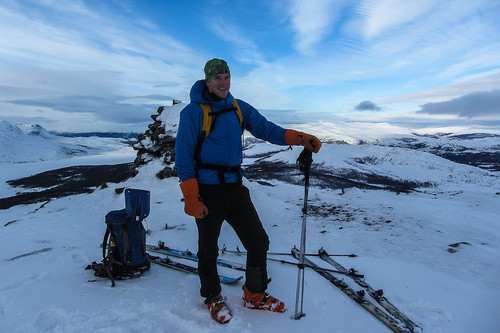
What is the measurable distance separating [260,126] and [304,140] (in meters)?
0.69

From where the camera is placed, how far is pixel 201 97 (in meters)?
3.38

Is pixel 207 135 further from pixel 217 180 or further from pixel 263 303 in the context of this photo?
pixel 263 303

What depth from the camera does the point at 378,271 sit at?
5492 millimetres

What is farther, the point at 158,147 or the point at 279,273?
the point at 158,147

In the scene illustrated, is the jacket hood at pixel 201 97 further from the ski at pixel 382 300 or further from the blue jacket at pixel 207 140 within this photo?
the ski at pixel 382 300

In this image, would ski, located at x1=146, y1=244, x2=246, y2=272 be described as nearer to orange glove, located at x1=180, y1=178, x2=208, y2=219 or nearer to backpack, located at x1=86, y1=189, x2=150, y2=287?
backpack, located at x1=86, y1=189, x2=150, y2=287

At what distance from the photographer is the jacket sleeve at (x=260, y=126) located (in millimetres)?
3851

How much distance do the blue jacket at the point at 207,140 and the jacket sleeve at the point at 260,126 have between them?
324mm

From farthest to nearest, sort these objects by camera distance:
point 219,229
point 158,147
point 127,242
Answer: point 158,147, point 127,242, point 219,229

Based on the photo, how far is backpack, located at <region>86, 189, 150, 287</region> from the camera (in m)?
4.55

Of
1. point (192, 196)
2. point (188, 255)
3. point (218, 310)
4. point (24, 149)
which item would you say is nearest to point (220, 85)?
point (192, 196)

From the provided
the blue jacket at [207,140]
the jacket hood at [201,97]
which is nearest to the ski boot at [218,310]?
the blue jacket at [207,140]

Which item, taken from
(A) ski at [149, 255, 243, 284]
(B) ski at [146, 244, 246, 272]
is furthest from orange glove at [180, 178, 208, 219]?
(B) ski at [146, 244, 246, 272]

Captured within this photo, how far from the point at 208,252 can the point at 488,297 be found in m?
4.63
